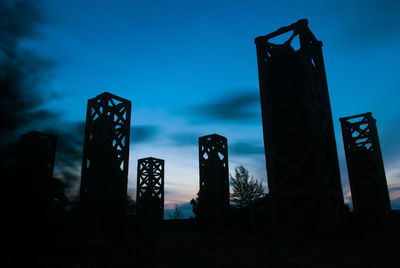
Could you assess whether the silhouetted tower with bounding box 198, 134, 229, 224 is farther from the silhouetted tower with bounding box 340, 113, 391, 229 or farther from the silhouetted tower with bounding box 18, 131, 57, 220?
the silhouetted tower with bounding box 18, 131, 57, 220

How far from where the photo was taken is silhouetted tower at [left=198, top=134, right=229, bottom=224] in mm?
21453

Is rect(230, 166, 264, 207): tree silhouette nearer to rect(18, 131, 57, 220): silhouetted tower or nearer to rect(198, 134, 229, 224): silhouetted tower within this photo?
rect(198, 134, 229, 224): silhouetted tower

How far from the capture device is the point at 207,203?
2177 centimetres

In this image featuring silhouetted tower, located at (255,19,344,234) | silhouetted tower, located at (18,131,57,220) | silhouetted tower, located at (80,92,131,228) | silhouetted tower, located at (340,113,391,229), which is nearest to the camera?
silhouetted tower, located at (18,131,57,220)

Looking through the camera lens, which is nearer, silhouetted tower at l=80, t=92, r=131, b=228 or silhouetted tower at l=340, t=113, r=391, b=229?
silhouetted tower at l=80, t=92, r=131, b=228

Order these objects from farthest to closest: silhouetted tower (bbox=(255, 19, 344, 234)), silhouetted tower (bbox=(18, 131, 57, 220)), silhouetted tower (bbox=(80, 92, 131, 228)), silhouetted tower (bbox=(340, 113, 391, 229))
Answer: silhouetted tower (bbox=(340, 113, 391, 229)) → silhouetted tower (bbox=(80, 92, 131, 228)) → silhouetted tower (bbox=(255, 19, 344, 234)) → silhouetted tower (bbox=(18, 131, 57, 220))

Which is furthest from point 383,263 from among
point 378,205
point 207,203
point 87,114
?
point 378,205

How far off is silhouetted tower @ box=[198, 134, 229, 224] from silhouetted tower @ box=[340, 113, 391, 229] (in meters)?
9.36

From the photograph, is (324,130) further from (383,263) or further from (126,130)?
(126,130)

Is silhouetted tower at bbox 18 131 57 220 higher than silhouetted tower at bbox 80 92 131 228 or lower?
lower

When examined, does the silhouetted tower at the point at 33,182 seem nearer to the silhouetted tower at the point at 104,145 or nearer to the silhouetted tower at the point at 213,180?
the silhouetted tower at the point at 104,145

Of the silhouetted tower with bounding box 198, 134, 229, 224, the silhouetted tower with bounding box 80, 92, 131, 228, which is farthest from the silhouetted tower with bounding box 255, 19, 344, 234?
the silhouetted tower with bounding box 198, 134, 229, 224

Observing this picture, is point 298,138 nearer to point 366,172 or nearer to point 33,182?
point 33,182

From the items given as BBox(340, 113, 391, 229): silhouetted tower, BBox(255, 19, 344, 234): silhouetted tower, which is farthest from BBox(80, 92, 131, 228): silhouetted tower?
BBox(340, 113, 391, 229): silhouetted tower
